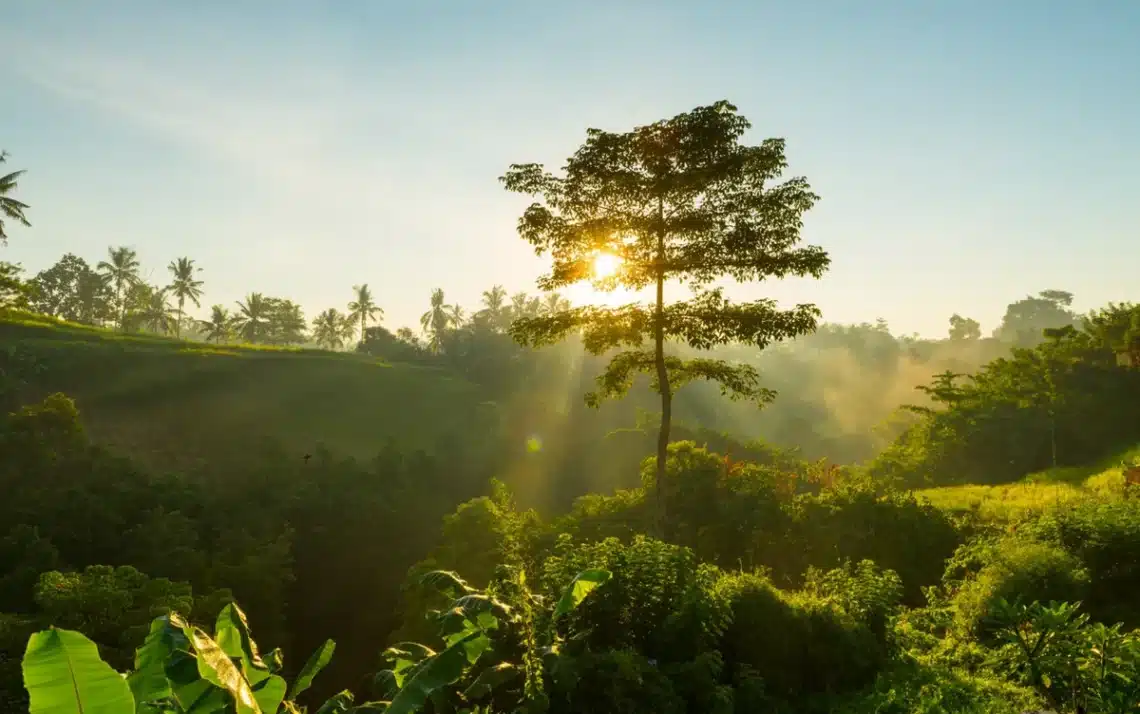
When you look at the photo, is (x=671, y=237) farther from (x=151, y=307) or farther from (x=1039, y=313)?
(x=1039, y=313)

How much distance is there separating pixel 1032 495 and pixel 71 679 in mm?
23609

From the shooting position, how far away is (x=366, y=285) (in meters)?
94.9

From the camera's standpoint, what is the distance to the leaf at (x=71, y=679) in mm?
2520

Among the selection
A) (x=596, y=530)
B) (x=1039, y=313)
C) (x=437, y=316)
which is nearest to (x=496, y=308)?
(x=437, y=316)

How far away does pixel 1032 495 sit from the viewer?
19.7 meters

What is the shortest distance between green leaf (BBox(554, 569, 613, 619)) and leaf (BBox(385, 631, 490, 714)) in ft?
2.32

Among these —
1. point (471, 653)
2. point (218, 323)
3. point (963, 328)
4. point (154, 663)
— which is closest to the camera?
point (154, 663)

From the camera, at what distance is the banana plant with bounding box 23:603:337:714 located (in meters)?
2.54

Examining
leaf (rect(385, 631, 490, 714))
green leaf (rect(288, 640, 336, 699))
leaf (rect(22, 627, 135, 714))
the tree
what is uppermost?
the tree

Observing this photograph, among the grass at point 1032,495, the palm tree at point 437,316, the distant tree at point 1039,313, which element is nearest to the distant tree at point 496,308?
the palm tree at point 437,316

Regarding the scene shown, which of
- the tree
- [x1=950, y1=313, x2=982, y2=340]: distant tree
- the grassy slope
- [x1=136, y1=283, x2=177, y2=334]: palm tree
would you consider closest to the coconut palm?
[x1=136, y1=283, x2=177, y2=334]: palm tree

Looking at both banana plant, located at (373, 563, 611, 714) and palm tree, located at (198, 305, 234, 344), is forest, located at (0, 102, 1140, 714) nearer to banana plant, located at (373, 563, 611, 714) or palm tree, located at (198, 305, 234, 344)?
banana plant, located at (373, 563, 611, 714)

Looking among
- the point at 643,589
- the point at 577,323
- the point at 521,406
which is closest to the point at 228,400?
the point at 521,406

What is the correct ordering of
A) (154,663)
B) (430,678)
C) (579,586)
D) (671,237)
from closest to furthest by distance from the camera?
(154,663), (430,678), (579,586), (671,237)
